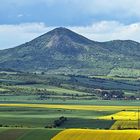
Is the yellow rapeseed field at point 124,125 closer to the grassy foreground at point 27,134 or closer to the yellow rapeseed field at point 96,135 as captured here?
the grassy foreground at point 27,134

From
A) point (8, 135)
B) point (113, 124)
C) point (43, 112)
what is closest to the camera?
point (8, 135)

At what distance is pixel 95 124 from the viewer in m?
144

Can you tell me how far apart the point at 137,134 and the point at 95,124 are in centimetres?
3998

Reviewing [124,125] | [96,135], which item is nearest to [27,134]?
[96,135]

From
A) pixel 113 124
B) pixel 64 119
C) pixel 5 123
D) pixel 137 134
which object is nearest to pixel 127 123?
pixel 113 124

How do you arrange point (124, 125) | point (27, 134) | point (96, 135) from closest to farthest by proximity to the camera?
1. point (96, 135)
2. point (27, 134)
3. point (124, 125)

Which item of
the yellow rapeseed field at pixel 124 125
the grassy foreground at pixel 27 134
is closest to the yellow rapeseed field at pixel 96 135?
the grassy foreground at pixel 27 134

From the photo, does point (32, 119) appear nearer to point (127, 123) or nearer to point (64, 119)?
point (64, 119)

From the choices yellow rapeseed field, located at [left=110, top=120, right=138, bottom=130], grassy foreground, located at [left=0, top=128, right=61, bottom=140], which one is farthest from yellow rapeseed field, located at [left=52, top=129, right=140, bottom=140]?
yellow rapeseed field, located at [left=110, top=120, right=138, bottom=130]

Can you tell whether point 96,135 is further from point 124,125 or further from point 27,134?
point 124,125

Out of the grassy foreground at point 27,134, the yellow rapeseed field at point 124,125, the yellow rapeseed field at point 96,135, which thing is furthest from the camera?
the yellow rapeseed field at point 124,125

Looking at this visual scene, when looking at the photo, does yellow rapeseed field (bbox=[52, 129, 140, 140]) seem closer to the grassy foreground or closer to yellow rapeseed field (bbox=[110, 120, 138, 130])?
the grassy foreground

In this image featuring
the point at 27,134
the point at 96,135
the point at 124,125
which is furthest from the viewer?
the point at 124,125

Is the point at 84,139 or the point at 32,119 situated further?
the point at 32,119
